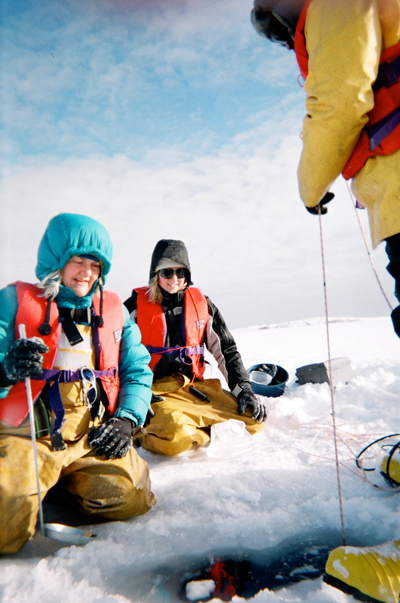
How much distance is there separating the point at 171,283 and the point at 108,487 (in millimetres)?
2039

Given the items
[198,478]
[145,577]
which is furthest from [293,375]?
[145,577]

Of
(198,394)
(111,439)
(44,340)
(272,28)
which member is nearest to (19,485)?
(111,439)

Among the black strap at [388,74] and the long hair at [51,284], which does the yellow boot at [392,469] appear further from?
the long hair at [51,284]

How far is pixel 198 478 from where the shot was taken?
2.29 metres

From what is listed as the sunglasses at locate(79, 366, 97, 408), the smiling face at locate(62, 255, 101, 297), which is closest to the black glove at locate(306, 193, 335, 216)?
the smiling face at locate(62, 255, 101, 297)

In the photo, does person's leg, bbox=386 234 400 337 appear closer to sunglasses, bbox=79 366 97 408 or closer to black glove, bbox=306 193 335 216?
black glove, bbox=306 193 335 216

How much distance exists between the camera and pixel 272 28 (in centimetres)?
181

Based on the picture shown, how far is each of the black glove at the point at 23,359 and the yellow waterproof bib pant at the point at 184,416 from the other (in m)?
1.37

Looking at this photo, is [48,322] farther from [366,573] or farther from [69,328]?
[366,573]

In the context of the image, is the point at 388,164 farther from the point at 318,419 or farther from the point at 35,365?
the point at 318,419

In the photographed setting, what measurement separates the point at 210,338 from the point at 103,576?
2.39 meters

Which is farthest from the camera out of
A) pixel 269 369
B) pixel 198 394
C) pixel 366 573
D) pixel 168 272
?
pixel 269 369

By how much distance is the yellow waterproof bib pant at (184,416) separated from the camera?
2758 millimetres

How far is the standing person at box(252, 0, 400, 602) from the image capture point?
1.27 metres
